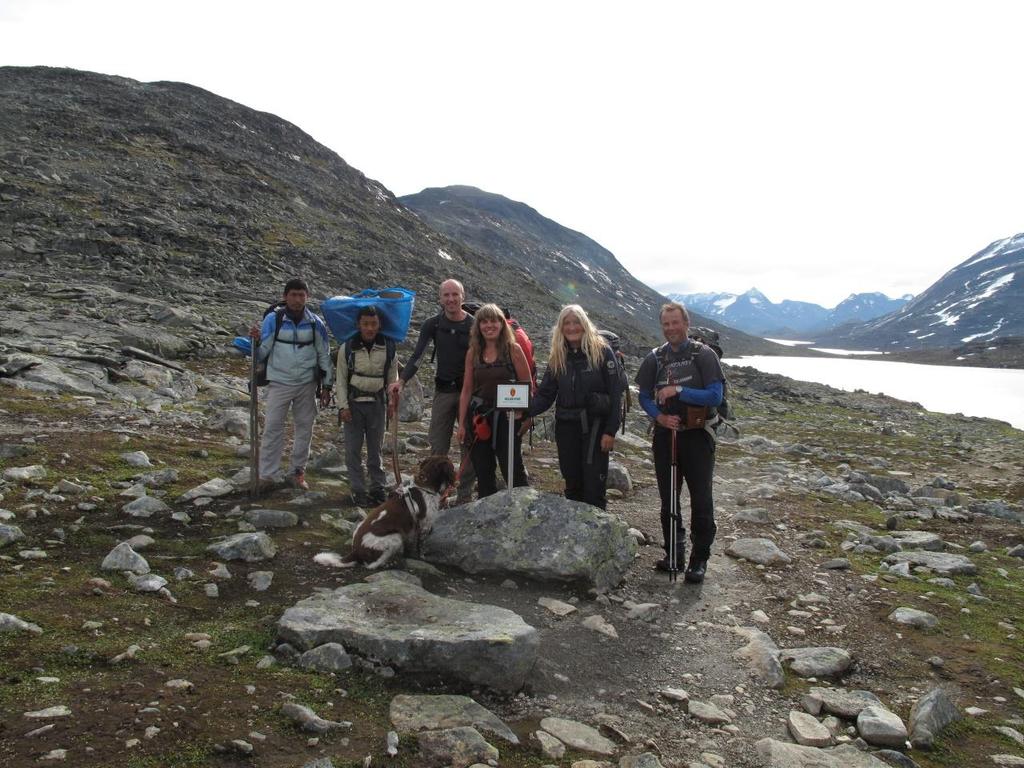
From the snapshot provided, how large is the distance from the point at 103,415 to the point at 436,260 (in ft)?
184

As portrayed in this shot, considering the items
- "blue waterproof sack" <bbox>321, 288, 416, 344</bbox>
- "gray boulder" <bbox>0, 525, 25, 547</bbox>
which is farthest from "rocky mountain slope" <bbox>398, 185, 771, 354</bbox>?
"gray boulder" <bbox>0, 525, 25, 547</bbox>

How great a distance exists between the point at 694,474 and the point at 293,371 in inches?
207

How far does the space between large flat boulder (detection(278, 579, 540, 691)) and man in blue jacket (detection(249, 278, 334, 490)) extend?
3789mm

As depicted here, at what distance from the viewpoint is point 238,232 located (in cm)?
4191

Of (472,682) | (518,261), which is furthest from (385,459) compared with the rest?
(518,261)

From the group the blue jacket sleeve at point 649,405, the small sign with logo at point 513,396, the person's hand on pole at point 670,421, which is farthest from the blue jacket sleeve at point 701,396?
the small sign with logo at point 513,396

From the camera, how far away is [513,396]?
7.18 meters

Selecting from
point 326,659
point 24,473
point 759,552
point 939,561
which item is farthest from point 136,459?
point 939,561

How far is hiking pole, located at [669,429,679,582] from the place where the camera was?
23.2 feet

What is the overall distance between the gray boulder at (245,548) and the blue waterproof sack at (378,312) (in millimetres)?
2752

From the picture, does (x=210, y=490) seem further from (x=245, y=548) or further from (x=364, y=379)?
(x=364, y=379)

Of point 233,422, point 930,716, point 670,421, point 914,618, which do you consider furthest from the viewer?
point 233,422

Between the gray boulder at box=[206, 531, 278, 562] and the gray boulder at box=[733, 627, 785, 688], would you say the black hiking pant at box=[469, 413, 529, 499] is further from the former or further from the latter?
the gray boulder at box=[733, 627, 785, 688]

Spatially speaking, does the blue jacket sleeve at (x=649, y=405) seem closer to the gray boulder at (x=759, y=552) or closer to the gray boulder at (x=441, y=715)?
the gray boulder at (x=759, y=552)
